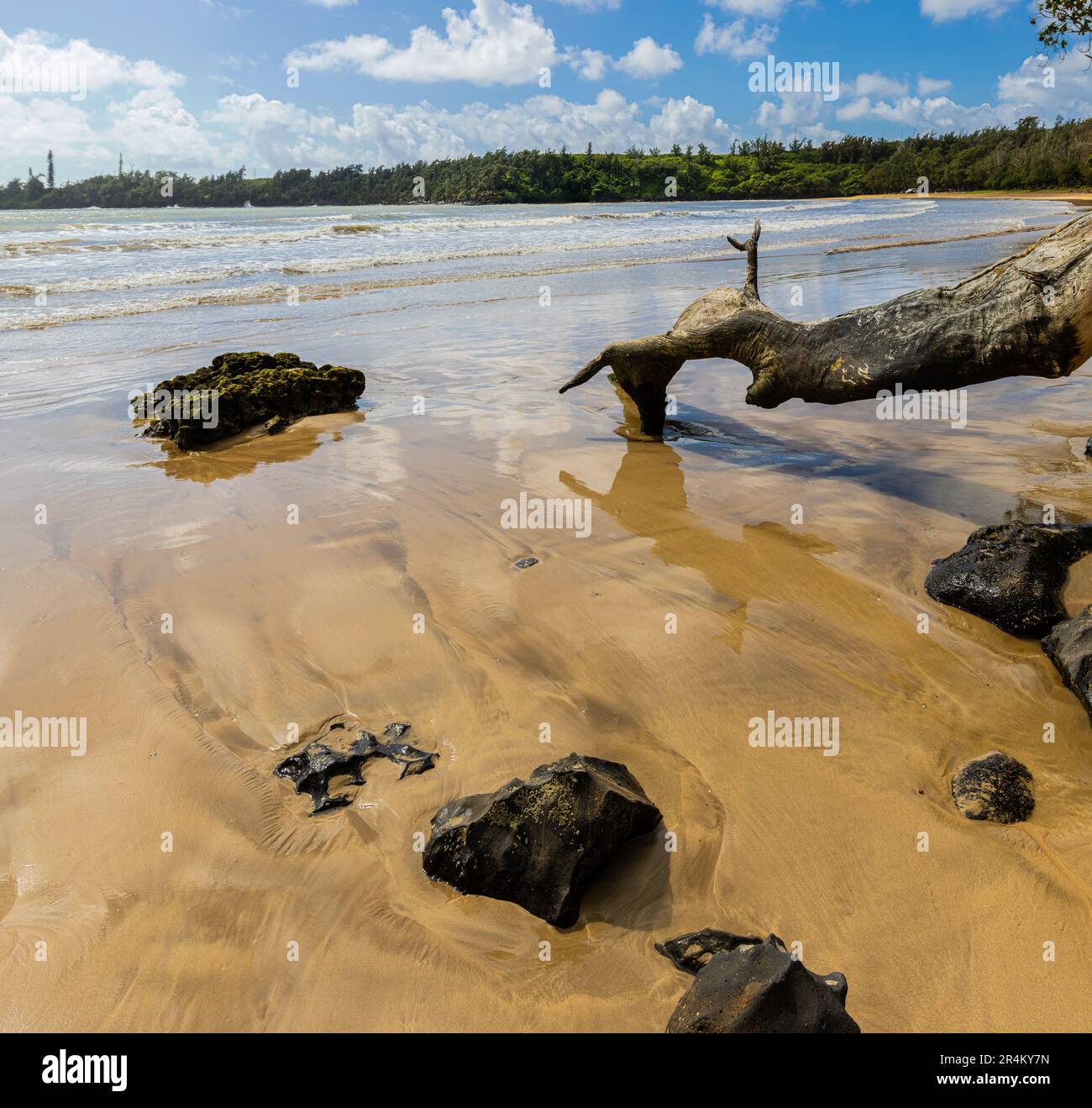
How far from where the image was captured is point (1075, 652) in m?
3.48

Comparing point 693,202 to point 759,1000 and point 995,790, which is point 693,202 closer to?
point 995,790

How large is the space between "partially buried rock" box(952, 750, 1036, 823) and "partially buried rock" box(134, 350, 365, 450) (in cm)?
655

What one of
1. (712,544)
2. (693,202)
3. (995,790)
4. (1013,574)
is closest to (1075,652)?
(1013,574)

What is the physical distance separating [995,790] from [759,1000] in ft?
5.06

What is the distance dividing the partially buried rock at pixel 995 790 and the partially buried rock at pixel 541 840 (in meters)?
1.25

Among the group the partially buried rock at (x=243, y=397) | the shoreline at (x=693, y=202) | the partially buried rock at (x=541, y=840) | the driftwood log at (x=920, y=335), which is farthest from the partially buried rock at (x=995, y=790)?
the shoreline at (x=693, y=202)

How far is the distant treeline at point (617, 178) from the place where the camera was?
84.1 metres

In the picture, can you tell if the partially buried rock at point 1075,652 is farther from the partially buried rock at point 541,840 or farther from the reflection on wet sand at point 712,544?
the partially buried rock at point 541,840

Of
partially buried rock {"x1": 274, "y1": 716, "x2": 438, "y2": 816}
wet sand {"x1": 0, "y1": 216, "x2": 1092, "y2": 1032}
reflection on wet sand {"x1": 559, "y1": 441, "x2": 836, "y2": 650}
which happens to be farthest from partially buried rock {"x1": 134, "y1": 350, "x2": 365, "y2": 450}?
partially buried rock {"x1": 274, "y1": 716, "x2": 438, "y2": 816}

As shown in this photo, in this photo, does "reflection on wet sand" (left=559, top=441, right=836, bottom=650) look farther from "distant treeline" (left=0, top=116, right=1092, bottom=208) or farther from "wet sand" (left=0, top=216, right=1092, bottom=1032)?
"distant treeline" (left=0, top=116, right=1092, bottom=208)

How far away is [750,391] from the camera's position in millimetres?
6473

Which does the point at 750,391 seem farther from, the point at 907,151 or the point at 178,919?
the point at 907,151

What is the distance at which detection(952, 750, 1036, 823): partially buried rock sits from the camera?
2820 millimetres
